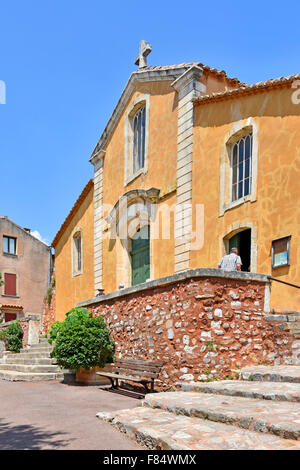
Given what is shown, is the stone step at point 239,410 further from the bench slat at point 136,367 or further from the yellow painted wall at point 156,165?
the yellow painted wall at point 156,165

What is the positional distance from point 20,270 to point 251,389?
26046mm

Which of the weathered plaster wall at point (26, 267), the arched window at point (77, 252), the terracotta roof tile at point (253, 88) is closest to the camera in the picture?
the terracotta roof tile at point (253, 88)

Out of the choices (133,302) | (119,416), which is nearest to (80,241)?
(133,302)

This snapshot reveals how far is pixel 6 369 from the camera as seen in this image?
13.0 m

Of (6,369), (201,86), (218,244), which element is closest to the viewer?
(218,244)

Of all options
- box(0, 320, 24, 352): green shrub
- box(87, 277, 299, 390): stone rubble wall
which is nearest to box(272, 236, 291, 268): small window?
box(87, 277, 299, 390): stone rubble wall

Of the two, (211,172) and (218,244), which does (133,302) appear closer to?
(218,244)

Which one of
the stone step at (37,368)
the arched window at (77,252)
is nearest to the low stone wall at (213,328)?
the stone step at (37,368)

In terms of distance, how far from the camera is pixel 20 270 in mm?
29828

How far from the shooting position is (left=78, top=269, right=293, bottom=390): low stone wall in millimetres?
7129

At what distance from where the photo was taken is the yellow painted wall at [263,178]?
30.3 feet

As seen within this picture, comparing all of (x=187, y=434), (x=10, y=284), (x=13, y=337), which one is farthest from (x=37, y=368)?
(x=10, y=284)

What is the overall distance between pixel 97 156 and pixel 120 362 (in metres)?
10.4

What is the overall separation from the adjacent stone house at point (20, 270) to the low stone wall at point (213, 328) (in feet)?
74.2
